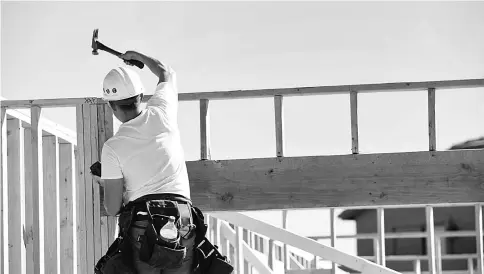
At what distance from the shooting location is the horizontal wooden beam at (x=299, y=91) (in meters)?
6.30

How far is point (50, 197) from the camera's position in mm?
7250

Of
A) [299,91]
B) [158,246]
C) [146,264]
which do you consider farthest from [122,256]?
[299,91]

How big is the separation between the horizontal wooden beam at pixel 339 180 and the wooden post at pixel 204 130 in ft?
0.28

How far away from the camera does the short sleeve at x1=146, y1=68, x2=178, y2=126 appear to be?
4957 millimetres

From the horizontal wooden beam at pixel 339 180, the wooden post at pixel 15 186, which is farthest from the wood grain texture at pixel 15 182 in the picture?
the horizontal wooden beam at pixel 339 180

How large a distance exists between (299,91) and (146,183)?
72.7 inches

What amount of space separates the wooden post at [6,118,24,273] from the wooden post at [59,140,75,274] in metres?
0.67

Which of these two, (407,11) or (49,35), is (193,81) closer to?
(49,35)

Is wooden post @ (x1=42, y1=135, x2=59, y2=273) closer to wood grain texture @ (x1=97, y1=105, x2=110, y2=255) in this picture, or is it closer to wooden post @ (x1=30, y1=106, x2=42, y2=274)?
wooden post @ (x1=30, y1=106, x2=42, y2=274)

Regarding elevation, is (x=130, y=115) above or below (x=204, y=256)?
above

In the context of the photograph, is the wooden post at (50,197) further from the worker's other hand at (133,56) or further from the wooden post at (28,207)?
the worker's other hand at (133,56)

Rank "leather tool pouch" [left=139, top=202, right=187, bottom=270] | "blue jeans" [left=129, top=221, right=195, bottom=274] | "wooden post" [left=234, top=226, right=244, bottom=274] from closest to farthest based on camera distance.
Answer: "leather tool pouch" [left=139, top=202, right=187, bottom=270] < "blue jeans" [left=129, top=221, right=195, bottom=274] < "wooden post" [left=234, top=226, right=244, bottom=274]

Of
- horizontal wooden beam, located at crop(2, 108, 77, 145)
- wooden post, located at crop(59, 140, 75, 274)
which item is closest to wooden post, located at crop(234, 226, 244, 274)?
wooden post, located at crop(59, 140, 75, 274)

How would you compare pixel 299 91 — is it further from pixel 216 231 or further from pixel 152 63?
pixel 216 231
